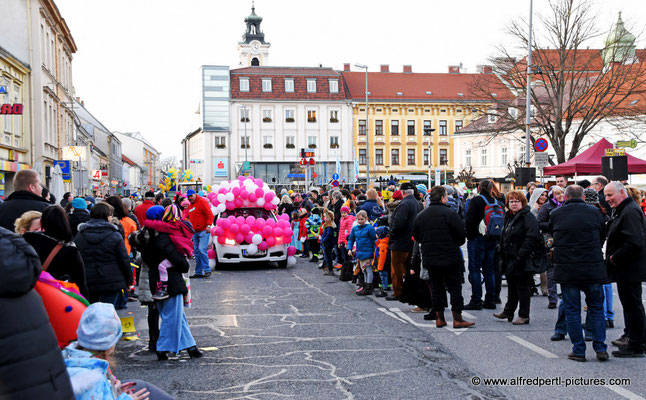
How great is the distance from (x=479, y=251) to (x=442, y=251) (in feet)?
6.23

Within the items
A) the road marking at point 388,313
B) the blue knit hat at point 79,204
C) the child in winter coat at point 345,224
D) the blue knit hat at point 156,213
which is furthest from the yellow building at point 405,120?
the blue knit hat at point 156,213

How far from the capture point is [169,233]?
762cm

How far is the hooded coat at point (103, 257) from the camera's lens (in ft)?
26.4

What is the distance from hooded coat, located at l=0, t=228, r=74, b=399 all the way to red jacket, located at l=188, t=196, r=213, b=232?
1274 cm

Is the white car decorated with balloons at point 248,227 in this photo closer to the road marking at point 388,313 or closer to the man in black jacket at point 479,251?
the road marking at point 388,313

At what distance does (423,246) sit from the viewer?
372 inches

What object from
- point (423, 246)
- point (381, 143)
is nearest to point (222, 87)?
point (381, 143)

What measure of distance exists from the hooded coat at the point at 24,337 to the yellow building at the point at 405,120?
259 feet

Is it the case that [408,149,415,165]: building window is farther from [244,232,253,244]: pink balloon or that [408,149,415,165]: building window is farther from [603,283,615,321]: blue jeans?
[603,283,615,321]: blue jeans

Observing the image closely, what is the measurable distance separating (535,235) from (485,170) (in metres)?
65.4

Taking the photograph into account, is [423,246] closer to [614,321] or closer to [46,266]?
[614,321]

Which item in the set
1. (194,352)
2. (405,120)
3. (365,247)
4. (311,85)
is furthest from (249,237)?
(405,120)

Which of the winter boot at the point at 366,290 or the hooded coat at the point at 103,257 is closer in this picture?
the hooded coat at the point at 103,257

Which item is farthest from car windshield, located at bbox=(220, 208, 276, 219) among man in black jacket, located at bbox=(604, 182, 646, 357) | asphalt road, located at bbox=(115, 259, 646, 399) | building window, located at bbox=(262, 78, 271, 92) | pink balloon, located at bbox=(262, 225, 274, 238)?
building window, located at bbox=(262, 78, 271, 92)
